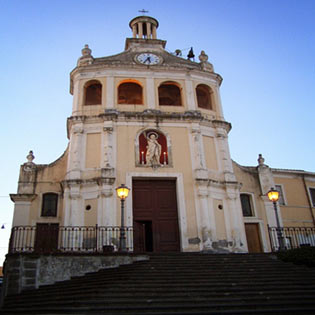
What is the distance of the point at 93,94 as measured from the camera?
82.5 feet

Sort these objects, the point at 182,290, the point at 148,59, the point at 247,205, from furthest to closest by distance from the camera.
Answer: the point at 148,59
the point at 247,205
the point at 182,290

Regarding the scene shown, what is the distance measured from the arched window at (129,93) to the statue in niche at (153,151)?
17.4 ft

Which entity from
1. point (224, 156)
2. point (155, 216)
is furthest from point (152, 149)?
point (224, 156)

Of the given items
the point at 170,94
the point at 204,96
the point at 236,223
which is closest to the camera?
the point at 236,223

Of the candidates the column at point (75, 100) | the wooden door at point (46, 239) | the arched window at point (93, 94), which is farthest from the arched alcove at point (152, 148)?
the wooden door at point (46, 239)

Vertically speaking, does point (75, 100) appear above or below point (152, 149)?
above

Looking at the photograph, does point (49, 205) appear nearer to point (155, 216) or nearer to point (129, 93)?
point (155, 216)

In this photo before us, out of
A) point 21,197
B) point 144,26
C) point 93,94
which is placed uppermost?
point 144,26

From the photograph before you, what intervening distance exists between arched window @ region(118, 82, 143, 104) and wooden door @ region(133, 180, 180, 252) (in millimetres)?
7777

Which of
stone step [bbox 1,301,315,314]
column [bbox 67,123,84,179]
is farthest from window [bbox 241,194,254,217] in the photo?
stone step [bbox 1,301,315,314]

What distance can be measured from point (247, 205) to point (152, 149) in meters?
7.61

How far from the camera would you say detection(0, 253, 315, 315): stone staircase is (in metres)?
9.89

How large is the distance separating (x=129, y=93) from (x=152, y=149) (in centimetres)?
702

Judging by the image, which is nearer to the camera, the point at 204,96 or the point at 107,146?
the point at 107,146
